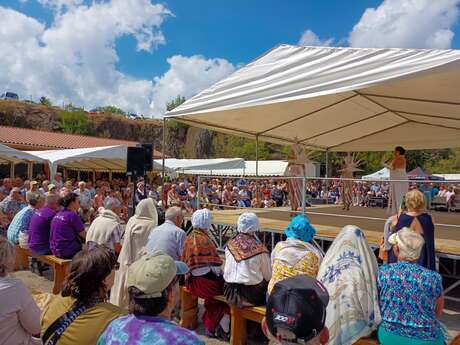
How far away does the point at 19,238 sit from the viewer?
22.4ft

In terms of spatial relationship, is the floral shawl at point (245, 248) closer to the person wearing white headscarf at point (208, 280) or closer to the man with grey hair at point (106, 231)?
the person wearing white headscarf at point (208, 280)

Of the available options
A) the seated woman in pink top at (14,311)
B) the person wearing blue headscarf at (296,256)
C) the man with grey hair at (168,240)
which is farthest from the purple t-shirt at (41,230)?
the person wearing blue headscarf at (296,256)

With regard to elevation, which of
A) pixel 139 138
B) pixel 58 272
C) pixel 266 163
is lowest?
pixel 58 272

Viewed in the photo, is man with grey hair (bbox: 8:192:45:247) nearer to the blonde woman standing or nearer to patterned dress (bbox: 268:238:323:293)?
patterned dress (bbox: 268:238:323:293)

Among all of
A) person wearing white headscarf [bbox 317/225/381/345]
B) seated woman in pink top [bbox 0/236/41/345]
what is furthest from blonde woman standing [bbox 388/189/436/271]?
seated woman in pink top [bbox 0/236/41/345]

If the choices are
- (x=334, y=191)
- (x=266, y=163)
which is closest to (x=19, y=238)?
(x=334, y=191)

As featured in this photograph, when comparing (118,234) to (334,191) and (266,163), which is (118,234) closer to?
(334,191)

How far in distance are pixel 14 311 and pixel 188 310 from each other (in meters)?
2.49

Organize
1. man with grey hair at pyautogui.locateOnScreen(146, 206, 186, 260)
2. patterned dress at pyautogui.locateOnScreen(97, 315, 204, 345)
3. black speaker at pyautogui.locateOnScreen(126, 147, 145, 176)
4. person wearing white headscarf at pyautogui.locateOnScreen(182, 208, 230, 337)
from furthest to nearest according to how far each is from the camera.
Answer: black speaker at pyautogui.locateOnScreen(126, 147, 145, 176) < man with grey hair at pyautogui.locateOnScreen(146, 206, 186, 260) < person wearing white headscarf at pyautogui.locateOnScreen(182, 208, 230, 337) < patterned dress at pyautogui.locateOnScreen(97, 315, 204, 345)

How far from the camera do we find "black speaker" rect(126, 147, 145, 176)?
901cm

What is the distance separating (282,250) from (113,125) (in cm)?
4675

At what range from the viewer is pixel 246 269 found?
156 inches

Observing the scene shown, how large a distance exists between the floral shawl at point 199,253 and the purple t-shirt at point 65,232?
1982mm

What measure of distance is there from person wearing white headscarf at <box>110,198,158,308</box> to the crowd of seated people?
→ 13 millimetres
